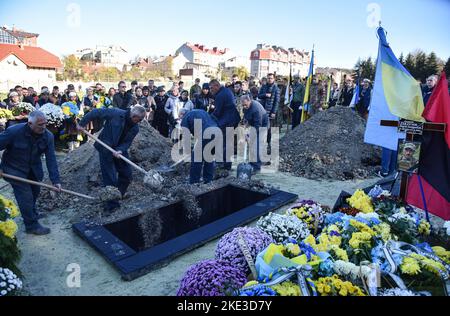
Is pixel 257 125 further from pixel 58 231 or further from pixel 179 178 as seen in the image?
pixel 58 231

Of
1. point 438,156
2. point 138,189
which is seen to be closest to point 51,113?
point 138,189

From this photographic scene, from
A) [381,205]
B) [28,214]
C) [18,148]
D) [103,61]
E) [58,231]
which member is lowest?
[58,231]

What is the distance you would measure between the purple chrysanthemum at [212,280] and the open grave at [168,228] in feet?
3.06

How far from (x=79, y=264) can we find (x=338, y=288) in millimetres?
2779

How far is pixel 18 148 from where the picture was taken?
427 centimetres

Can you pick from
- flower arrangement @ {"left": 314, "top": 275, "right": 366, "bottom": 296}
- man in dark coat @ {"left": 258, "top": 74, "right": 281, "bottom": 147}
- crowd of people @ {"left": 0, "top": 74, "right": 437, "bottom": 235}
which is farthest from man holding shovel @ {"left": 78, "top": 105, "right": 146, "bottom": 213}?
man in dark coat @ {"left": 258, "top": 74, "right": 281, "bottom": 147}

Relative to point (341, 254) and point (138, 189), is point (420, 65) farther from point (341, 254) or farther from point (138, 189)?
point (341, 254)

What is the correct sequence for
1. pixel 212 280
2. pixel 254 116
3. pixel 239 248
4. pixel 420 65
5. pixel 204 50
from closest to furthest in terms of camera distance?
pixel 212 280 → pixel 239 248 → pixel 254 116 → pixel 420 65 → pixel 204 50

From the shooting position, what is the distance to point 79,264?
12.2ft

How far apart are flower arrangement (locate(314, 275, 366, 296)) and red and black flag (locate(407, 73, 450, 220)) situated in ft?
7.09

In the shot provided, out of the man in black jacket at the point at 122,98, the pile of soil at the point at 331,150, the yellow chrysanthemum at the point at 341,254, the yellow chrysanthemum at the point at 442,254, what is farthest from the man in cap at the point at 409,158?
the man in black jacket at the point at 122,98

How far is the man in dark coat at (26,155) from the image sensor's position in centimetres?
423

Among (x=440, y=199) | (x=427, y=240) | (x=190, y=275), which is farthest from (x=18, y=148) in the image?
(x=440, y=199)
